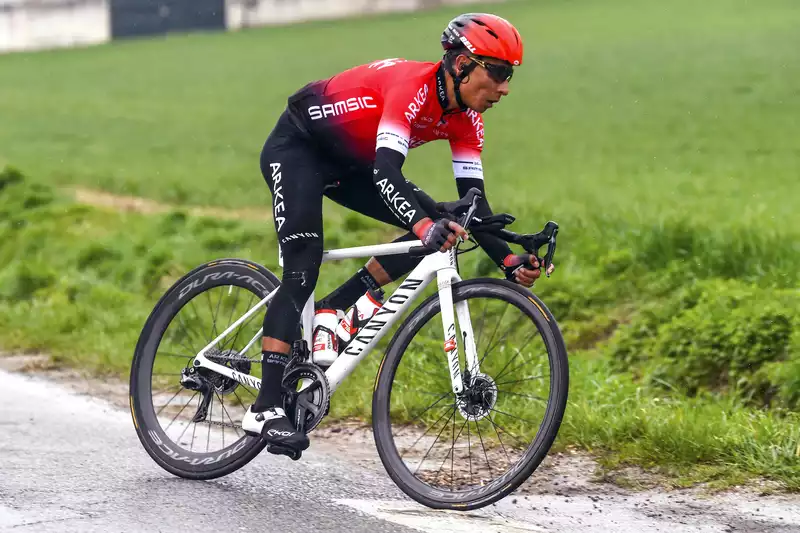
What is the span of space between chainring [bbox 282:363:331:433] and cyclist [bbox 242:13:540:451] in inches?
2.2

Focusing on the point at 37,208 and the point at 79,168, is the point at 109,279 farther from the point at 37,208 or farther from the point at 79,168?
the point at 79,168

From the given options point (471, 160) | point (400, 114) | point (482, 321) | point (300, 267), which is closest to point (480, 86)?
point (400, 114)

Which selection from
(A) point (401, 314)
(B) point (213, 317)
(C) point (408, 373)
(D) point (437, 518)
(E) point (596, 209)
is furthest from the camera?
(E) point (596, 209)

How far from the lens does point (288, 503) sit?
17.5ft

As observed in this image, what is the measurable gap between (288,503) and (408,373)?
1600mm

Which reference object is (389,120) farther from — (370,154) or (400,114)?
(370,154)

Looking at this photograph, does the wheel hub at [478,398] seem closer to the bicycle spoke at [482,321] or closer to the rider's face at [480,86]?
the bicycle spoke at [482,321]

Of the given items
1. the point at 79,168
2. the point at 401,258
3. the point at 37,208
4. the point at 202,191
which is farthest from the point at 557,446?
the point at 79,168

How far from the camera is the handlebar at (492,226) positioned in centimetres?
518

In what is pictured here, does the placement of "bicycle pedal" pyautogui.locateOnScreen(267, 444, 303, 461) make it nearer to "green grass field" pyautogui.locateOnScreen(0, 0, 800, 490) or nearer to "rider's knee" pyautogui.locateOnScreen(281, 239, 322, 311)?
"rider's knee" pyautogui.locateOnScreen(281, 239, 322, 311)

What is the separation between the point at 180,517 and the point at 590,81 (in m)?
19.9

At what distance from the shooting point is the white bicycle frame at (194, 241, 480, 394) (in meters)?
5.21

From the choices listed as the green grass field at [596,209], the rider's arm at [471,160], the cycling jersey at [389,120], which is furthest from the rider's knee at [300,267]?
the green grass field at [596,209]

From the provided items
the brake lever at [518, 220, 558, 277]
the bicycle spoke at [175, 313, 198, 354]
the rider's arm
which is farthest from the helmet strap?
the bicycle spoke at [175, 313, 198, 354]
